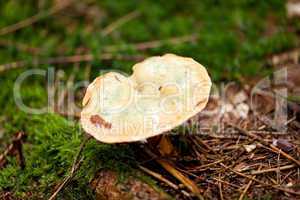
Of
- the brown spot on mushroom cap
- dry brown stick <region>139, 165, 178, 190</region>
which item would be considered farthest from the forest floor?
the brown spot on mushroom cap

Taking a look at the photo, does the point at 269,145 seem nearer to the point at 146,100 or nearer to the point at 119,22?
the point at 146,100

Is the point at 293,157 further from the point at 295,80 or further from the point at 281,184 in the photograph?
the point at 295,80

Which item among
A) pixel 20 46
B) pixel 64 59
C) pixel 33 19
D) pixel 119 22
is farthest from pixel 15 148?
pixel 119 22

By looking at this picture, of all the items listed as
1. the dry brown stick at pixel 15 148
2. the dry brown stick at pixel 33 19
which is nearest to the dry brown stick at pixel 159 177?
the dry brown stick at pixel 15 148

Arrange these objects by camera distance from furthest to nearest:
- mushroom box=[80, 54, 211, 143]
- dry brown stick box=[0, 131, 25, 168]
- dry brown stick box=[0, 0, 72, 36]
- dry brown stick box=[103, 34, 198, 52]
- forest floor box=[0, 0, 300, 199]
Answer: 1. dry brown stick box=[0, 0, 72, 36]
2. dry brown stick box=[103, 34, 198, 52]
3. dry brown stick box=[0, 131, 25, 168]
4. forest floor box=[0, 0, 300, 199]
5. mushroom box=[80, 54, 211, 143]

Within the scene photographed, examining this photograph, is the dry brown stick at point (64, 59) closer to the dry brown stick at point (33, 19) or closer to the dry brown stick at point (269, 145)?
the dry brown stick at point (33, 19)

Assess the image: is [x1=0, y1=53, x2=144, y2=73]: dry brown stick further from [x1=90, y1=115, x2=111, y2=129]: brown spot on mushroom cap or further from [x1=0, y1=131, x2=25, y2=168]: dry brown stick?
[x1=90, y1=115, x2=111, y2=129]: brown spot on mushroom cap

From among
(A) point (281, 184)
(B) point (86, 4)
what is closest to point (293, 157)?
(A) point (281, 184)
